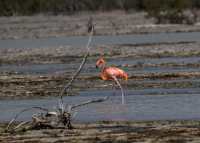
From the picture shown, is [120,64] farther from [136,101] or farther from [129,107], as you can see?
[129,107]

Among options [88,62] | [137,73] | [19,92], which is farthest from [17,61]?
[19,92]

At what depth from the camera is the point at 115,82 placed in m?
23.1

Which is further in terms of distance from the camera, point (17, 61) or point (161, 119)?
point (17, 61)

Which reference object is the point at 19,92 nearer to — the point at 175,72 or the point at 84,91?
the point at 84,91

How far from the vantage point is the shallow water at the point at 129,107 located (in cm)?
1733

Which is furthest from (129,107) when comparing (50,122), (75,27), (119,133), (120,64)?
(75,27)

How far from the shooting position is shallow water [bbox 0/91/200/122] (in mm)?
17328

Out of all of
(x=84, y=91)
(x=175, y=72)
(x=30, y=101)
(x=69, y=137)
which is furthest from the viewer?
(x=175, y=72)

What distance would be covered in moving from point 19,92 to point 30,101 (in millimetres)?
1905

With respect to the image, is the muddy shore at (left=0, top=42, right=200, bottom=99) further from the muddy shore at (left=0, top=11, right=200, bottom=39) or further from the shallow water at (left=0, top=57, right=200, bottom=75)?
the muddy shore at (left=0, top=11, right=200, bottom=39)

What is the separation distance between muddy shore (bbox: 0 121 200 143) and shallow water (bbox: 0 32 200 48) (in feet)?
81.3

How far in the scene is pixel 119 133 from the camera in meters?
14.9

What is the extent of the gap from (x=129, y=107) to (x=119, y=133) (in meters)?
4.08

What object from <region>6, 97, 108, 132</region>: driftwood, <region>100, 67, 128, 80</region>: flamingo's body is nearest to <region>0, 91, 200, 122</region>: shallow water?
<region>100, 67, 128, 80</region>: flamingo's body
